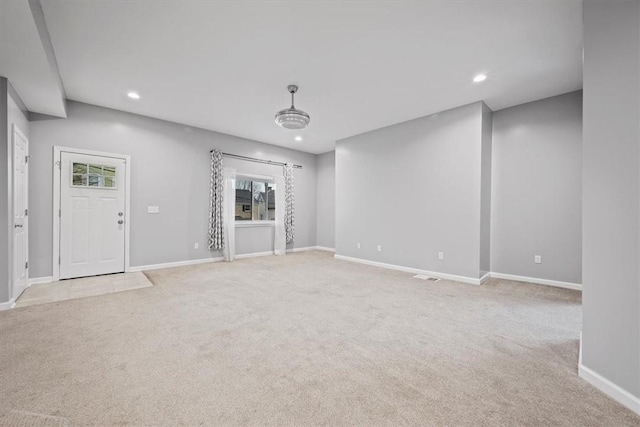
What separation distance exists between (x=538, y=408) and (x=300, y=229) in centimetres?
657

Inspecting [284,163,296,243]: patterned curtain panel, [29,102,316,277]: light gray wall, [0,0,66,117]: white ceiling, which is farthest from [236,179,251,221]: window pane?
[0,0,66,117]: white ceiling

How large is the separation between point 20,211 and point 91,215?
3.21 ft

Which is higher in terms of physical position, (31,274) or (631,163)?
(631,163)

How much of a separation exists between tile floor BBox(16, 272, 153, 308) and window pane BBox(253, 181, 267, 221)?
9.84 feet

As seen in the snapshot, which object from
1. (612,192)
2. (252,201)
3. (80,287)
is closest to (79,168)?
(80,287)

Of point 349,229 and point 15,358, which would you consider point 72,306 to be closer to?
point 15,358

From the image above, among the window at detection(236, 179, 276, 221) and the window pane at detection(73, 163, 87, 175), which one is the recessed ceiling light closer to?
the window at detection(236, 179, 276, 221)

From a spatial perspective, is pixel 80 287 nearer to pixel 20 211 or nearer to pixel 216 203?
pixel 20 211

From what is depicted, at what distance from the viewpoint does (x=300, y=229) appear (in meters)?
7.83

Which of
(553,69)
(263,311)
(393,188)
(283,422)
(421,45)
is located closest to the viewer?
(283,422)

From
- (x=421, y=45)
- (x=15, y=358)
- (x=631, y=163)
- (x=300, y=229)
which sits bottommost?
(x=15, y=358)

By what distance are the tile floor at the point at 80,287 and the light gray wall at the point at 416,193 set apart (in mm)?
4196

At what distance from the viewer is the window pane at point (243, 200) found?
21.9ft

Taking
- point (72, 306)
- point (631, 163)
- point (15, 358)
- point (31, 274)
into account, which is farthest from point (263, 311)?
point (31, 274)
